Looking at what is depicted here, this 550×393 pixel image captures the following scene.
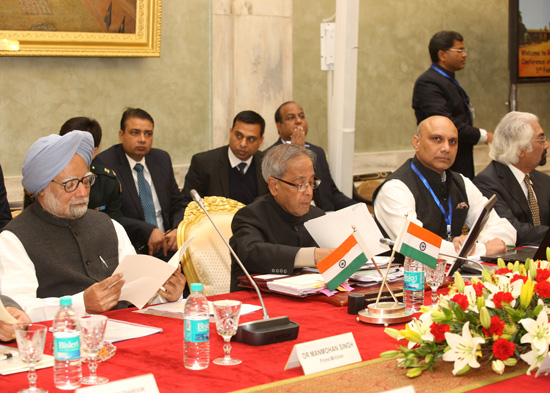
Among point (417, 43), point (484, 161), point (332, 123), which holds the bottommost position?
point (484, 161)

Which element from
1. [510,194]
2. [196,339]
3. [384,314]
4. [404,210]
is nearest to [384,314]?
[384,314]

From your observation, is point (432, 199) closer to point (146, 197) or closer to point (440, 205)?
point (440, 205)

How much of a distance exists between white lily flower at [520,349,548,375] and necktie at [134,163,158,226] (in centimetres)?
393

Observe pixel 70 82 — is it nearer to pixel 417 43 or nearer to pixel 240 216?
pixel 240 216

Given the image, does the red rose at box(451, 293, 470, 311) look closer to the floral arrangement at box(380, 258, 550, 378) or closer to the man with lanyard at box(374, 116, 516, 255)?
the floral arrangement at box(380, 258, 550, 378)

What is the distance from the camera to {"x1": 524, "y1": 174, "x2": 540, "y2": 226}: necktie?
5.05 meters

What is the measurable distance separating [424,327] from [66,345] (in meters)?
0.96

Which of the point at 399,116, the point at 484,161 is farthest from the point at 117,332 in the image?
the point at 484,161

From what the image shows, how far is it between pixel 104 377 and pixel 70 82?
180 inches

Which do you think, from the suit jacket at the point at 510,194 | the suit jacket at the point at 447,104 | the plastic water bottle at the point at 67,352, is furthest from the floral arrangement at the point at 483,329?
the suit jacket at the point at 447,104

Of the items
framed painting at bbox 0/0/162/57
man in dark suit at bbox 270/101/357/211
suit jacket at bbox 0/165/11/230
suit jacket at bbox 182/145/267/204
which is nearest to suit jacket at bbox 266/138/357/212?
man in dark suit at bbox 270/101/357/211

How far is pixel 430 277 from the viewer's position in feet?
10.1

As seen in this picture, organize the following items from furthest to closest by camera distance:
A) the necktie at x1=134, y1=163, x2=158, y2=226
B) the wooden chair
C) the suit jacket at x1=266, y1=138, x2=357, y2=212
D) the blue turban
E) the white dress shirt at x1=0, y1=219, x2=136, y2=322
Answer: the suit jacket at x1=266, y1=138, x2=357, y2=212
the necktie at x1=134, y1=163, x2=158, y2=226
the wooden chair
the blue turban
the white dress shirt at x1=0, y1=219, x2=136, y2=322

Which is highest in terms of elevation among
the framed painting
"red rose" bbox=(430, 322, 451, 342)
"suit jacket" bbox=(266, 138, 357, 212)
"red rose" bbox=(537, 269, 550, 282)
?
the framed painting
